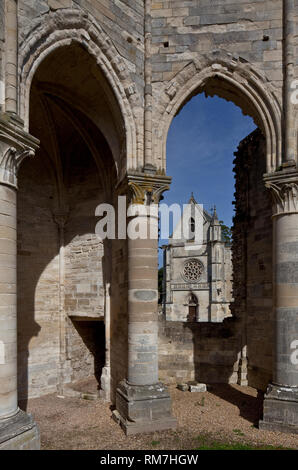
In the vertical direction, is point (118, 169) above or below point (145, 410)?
above

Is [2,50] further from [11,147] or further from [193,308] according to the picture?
[193,308]

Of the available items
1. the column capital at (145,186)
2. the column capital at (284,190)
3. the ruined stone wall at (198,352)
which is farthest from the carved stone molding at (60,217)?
the column capital at (284,190)

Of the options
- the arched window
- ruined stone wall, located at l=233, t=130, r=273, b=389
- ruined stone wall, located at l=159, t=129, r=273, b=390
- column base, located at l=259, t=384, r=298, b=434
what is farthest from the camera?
the arched window

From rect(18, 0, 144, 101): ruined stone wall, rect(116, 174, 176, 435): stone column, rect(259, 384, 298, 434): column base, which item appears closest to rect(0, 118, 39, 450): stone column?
rect(116, 174, 176, 435): stone column

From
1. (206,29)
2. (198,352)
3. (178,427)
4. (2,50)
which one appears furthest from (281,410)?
(206,29)

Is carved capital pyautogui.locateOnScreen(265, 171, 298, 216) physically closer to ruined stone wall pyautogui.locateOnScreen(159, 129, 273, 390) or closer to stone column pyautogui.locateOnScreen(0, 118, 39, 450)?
ruined stone wall pyautogui.locateOnScreen(159, 129, 273, 390)

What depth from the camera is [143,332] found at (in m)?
6.24

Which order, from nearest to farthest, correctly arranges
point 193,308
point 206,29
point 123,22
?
point 123,22 → point 206,29 → point 193,308

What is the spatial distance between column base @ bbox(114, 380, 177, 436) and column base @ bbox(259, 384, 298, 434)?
62.2 inches

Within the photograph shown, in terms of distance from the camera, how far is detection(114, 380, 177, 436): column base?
19.2 ft

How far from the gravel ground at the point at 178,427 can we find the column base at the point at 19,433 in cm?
107

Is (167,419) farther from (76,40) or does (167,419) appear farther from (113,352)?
(76,40)

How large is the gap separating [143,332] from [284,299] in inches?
100

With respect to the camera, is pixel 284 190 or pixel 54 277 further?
pixel 54 277
